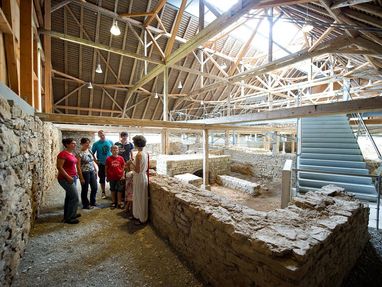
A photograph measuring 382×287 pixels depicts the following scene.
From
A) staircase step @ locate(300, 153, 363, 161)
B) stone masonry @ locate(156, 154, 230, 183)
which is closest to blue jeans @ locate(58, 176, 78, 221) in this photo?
stone masonry @ locate(156, 154, 230, 183)

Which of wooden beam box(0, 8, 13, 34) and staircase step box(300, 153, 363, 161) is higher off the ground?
wooden beam box(0, 8, 13, 34)

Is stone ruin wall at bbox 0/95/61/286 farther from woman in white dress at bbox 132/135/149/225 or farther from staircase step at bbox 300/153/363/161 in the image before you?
staircase step at bbox 300/153/363/161

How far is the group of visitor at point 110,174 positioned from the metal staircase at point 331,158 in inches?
139

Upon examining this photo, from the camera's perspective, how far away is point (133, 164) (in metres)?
3.18

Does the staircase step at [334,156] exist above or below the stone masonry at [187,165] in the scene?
above

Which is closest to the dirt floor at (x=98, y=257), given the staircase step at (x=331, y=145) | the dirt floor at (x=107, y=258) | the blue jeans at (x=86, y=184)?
the dirt floor at (x=107, y=258)

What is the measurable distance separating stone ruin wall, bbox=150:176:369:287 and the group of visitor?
1.61 feet

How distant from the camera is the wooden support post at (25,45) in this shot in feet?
10.6

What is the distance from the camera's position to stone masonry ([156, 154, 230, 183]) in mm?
7419

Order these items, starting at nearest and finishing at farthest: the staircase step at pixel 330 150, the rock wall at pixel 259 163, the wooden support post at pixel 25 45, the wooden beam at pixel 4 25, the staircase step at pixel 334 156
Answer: the wooden beam at pixel 4 25
the wooden support post at pixel 25 45
the staircase step at pixel 334 156
the staircase step at pixel 330 150
the rock wall at pixel 259 163

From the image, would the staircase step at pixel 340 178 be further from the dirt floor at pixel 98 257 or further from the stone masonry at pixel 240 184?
the dirt floor at pixel 98 257

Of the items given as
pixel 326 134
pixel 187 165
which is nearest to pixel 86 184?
pixel 187 165

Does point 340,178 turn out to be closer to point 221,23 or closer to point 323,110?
point 323,110

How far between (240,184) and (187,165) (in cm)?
250
